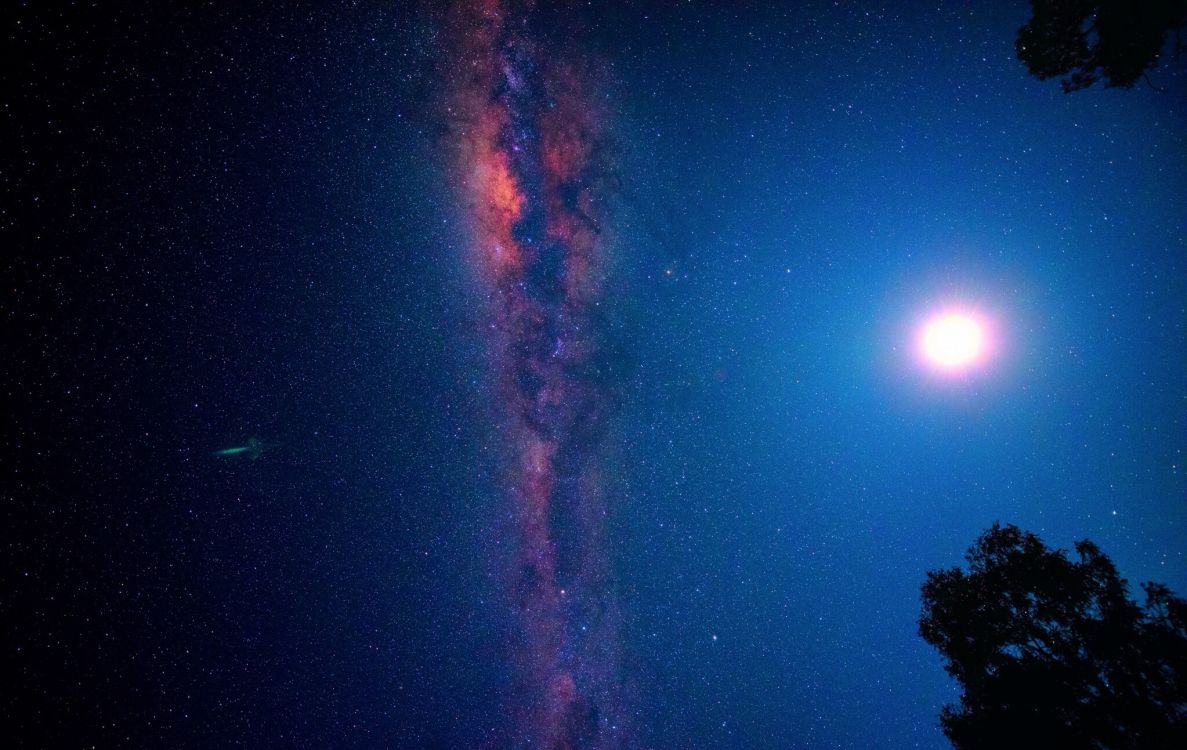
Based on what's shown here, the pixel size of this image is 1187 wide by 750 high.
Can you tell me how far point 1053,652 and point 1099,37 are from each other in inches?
322

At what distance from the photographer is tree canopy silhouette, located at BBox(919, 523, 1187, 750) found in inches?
198

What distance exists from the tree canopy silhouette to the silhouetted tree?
6.51 meters

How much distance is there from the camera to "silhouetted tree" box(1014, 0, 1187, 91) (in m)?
3.72

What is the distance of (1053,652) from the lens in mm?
5809

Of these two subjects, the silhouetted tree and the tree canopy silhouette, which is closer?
the silhouetted tree

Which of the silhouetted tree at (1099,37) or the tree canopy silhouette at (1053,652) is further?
the tree canopy silhouette at (1053,652)

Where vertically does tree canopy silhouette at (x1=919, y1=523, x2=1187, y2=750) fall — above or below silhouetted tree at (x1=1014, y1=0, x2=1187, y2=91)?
below

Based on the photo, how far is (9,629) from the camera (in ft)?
18.0

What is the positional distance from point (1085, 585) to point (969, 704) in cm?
259

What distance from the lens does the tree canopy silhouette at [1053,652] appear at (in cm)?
502

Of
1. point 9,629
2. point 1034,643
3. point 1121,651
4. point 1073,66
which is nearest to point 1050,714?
point 1034,643

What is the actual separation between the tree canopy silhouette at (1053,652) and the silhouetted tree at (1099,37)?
21.3 feet

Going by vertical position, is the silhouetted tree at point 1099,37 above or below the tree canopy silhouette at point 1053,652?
above

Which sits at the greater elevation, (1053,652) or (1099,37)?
(1099,37)
